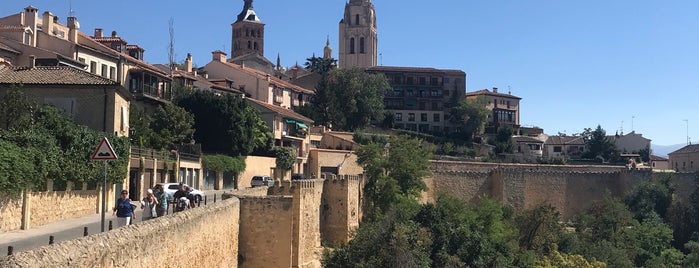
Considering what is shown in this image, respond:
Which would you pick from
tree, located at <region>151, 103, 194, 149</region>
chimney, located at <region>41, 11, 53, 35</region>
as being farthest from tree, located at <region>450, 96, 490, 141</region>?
chimney, located at <region>41, 11, 53, 35</region>

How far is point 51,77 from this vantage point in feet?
101

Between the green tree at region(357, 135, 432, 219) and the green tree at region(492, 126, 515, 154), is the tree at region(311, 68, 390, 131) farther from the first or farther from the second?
the green tree at region(357, 135, 432, 219)

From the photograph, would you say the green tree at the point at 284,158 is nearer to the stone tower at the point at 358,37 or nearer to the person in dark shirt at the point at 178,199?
the person in dark shirt at the point at 178,199

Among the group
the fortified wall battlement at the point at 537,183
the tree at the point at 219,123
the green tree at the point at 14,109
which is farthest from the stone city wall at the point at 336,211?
the fortified wall battlement at the point at 537,183

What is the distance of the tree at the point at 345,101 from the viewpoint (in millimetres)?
78750

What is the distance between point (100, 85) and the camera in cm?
3011

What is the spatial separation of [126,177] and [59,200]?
6.91 m

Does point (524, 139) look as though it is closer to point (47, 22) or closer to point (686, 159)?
point (686, 159)

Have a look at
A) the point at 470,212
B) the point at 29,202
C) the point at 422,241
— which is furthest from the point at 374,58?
the point at 29,202

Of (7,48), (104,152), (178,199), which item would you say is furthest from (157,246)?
(7,48)

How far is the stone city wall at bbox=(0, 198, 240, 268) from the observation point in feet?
27.7

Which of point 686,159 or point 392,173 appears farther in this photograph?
point 686,159

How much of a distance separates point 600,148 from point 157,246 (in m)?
90.2

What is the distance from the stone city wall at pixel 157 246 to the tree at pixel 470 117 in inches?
2900
